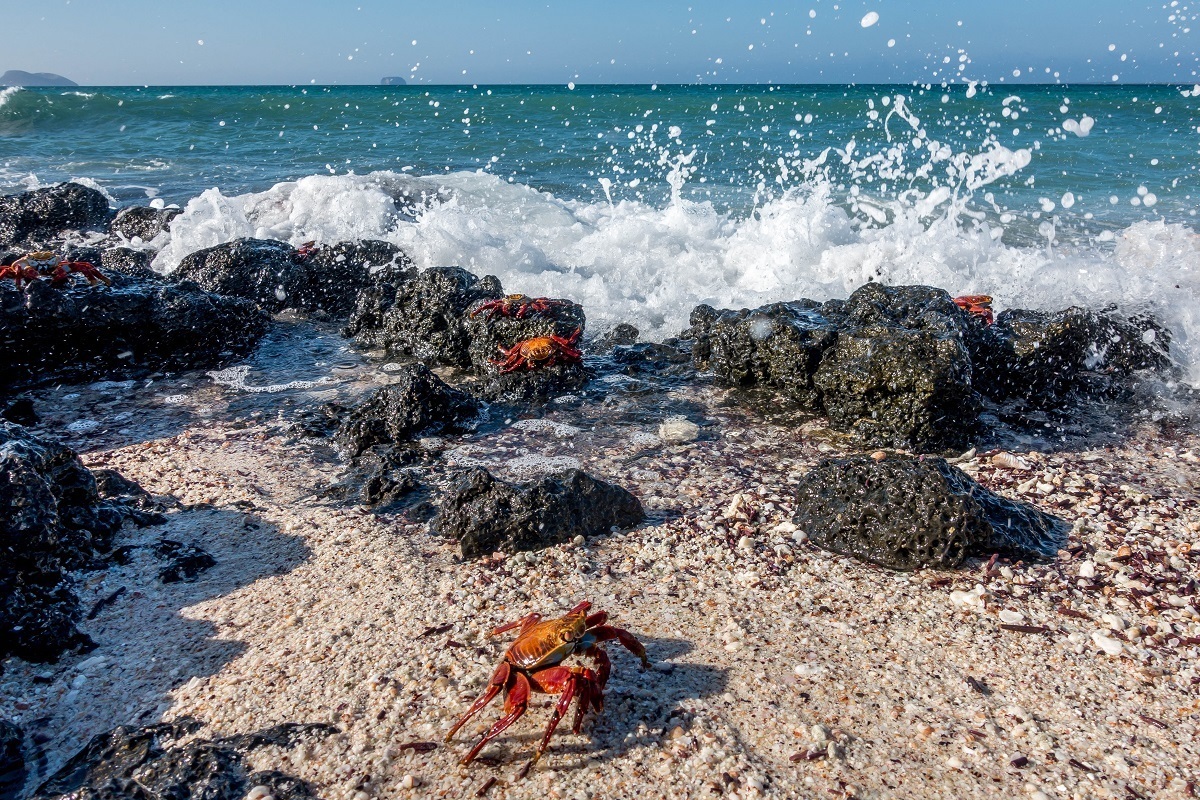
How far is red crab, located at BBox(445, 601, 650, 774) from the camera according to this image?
2.86 metres

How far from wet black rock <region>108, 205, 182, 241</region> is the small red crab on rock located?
778 centimetres

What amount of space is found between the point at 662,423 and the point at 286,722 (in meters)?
3.74

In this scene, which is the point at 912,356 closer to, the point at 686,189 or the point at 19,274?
the point at 19,274

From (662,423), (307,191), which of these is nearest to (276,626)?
(662,423)

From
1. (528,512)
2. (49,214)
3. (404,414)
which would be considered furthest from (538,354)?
(49,214)

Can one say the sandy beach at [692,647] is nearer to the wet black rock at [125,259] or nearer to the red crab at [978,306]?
the red crab at [978,306]

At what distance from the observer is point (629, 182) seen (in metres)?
18.2

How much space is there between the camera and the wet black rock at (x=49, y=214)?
1256cm

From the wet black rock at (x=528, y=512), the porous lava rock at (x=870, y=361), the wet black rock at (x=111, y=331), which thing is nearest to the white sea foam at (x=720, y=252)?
the porous lava rock at (x=870, y=361)

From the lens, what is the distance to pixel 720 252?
11.6m

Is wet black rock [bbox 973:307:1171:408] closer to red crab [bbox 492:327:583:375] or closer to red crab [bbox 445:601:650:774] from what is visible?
red crab [bbox 492:327:583:375]

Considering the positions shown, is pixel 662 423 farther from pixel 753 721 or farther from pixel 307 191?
pixel 307 191

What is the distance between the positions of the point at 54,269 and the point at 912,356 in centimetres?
785

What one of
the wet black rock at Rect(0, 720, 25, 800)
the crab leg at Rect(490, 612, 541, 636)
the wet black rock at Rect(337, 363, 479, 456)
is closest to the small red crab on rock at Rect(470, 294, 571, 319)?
the wet black rock at Rect(337, 363, 479, 456)
